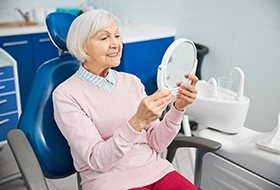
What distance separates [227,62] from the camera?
8.18ft

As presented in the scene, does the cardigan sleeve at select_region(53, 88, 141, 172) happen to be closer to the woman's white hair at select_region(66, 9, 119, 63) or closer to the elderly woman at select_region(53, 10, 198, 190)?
the elderly woman at select_region(53, 10, 198, 190)

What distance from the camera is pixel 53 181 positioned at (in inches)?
90.0

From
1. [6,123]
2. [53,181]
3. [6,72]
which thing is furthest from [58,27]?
[53,181]

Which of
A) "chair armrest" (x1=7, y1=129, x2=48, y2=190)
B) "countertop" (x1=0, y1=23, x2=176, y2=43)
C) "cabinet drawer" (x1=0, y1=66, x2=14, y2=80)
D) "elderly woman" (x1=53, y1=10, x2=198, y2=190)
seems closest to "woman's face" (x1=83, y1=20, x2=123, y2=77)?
"elderly woman" (x1=53, y1=10, x2=198, y2=190)

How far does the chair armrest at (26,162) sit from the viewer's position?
109cm

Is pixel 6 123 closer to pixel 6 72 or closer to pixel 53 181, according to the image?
pixel 6 72

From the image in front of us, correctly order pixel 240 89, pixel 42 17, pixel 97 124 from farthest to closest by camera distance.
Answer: pixel 42 17, pixel 240 89, pixel 97 124

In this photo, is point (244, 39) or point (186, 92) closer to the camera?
point (186, 92)

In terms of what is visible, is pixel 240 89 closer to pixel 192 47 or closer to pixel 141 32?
pixel 192 47

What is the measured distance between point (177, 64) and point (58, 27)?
536 mm

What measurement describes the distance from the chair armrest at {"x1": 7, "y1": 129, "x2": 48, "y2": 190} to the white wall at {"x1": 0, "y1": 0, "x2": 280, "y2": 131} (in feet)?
5.55

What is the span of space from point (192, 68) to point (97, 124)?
47 centimetres

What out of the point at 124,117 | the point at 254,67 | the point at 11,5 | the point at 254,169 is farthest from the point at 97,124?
the point at 11,5

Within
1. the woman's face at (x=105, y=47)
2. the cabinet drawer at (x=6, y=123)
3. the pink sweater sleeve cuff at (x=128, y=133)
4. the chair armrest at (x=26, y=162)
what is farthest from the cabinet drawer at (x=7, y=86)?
the pink sweater sleeve cuff at (x=128, y=133)
